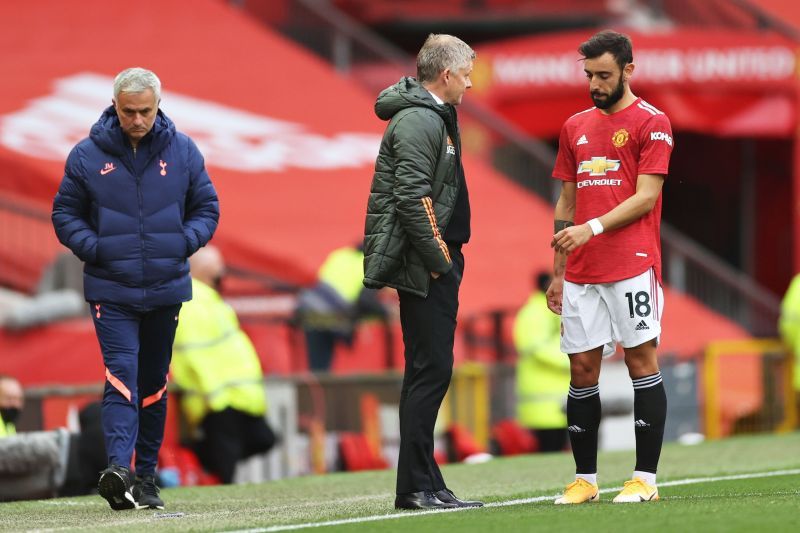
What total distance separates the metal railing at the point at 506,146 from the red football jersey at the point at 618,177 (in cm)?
1361

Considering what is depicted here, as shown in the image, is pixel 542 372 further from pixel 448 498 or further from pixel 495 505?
pixel 448 498

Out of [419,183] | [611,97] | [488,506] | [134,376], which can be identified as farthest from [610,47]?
[134,376]

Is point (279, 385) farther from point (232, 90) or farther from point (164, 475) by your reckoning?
point (232, 90)

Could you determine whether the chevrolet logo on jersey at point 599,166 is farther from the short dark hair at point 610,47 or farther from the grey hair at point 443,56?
the grey hair at point 443,56

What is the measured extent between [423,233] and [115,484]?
1827 millimetres

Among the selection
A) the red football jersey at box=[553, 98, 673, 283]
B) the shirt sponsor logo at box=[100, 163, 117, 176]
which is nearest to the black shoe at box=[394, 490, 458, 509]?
the red football jersey at box=[553, 98, 673, 283]

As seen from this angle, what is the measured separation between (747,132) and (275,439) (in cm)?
1287

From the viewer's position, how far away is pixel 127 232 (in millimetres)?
7945

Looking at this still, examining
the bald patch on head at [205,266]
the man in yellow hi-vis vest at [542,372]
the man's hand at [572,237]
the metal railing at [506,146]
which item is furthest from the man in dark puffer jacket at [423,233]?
the metal railing at [506,146]

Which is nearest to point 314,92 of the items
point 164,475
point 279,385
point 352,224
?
point 352,224

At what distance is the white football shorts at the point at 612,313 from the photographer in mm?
7441

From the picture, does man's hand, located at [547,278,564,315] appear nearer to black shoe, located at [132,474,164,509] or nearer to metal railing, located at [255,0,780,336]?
black shoe, located at [132,474,164,509]

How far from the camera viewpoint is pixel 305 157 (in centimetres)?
2084

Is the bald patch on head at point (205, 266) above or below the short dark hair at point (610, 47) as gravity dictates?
below
